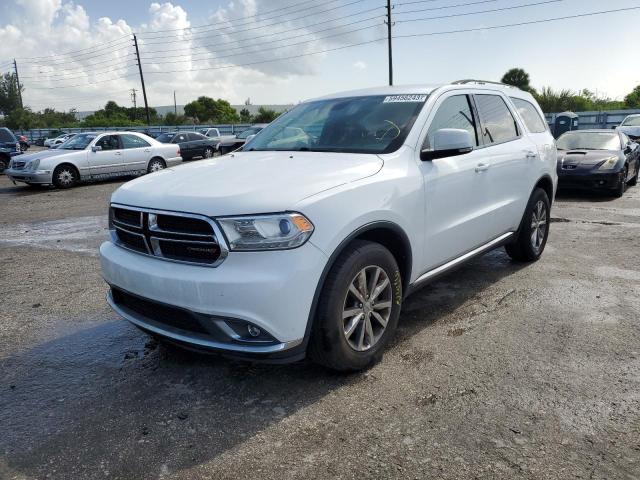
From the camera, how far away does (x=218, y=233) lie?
2.59 meters

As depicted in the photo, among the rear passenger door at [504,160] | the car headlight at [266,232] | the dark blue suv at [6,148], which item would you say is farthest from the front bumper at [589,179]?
the dark blue suv at [6,148]

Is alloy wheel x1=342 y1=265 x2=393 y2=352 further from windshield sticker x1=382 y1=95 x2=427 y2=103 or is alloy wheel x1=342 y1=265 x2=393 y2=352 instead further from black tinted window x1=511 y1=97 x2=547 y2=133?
black tinted window x1=511 y1=97 x2=547 y2=133

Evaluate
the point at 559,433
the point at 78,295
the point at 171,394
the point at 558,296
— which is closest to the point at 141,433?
the point at 171,394

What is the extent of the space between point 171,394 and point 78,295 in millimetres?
2406

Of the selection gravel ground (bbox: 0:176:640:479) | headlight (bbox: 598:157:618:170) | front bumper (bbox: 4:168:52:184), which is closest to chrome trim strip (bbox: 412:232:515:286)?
gravel ground (bbox: 0:176:640:479)

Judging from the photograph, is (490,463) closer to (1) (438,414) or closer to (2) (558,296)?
(1) (438,414)

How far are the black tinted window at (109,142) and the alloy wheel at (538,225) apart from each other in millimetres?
12694

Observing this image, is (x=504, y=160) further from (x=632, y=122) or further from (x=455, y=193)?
(x=632, y=122)

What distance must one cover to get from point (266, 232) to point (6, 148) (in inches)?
773

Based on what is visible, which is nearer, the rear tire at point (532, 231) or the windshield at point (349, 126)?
the windshield at point (349, 126)

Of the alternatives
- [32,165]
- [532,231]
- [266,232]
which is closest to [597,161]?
[532,231]

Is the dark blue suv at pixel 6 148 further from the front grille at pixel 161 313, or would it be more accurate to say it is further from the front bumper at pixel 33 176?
the front grille at pixel 161 313

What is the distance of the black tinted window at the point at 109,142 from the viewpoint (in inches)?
574

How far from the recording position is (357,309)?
3.00m
